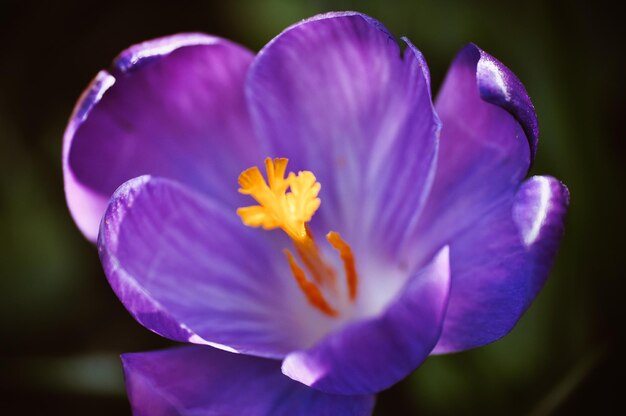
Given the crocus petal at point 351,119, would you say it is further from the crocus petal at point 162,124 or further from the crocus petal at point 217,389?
the crocus petal at point 217,389

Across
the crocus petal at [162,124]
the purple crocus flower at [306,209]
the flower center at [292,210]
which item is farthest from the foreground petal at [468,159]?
the crocus petal at [162,124]

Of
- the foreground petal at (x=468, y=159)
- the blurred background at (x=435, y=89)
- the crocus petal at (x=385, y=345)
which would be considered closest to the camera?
the crocus petal at (x=385, y=345)

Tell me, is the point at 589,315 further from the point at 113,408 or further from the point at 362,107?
the point at 113,408

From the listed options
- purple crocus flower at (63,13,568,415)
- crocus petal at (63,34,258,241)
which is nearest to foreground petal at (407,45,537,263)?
purple crocus flower at (63,13,568,415)

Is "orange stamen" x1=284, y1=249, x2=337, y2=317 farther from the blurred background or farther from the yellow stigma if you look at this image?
the blurred background

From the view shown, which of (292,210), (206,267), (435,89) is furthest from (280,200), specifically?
(435,89)

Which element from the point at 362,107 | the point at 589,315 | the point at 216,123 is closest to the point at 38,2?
the point at 216,123
